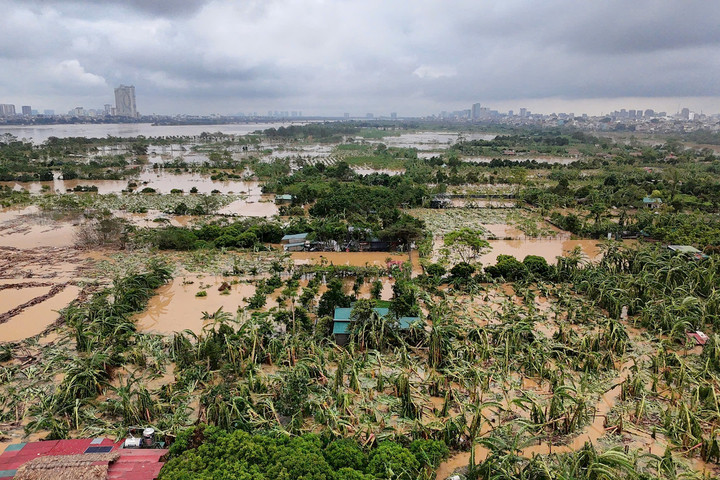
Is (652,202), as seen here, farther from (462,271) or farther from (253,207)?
(253,207)

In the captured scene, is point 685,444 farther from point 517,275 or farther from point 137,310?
point 137,310

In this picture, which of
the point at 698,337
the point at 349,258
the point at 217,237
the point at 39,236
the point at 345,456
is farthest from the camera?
the point at 39,236

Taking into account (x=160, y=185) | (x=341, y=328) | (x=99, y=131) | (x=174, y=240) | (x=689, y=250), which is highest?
(x=99, y=131)

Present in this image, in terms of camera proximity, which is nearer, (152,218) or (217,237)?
(217,237)

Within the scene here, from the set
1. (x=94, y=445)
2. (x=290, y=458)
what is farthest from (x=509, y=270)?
(x=94, y=445)

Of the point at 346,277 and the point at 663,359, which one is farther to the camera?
the point at 346,277

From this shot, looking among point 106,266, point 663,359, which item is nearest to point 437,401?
point 663,359
